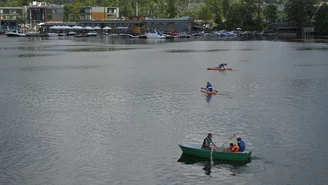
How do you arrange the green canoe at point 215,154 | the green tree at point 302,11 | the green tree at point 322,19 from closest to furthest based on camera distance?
the green canoe at point 215,154 < the green tree at point 302,11 < the green tree at point 322,19

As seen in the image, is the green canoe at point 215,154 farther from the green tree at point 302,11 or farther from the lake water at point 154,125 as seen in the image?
the green tree at point 302,11

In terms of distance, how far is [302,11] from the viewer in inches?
7554

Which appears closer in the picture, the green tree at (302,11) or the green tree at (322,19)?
the green tree at (302,11)

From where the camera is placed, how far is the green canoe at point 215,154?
3175 centimetres

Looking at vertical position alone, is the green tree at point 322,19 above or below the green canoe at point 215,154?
above

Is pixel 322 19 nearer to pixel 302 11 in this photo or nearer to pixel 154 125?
pixel 302 11

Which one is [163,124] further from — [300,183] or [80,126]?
[300,183]

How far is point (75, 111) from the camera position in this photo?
155 ft

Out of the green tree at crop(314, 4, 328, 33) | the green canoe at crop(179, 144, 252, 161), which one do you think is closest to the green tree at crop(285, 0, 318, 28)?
the green tree at crop(314, 4, 328, 33)

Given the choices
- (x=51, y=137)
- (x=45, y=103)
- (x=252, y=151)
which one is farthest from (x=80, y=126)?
(x=252, y=151)

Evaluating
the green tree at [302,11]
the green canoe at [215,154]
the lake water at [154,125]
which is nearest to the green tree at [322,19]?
the green tree at [302,11]

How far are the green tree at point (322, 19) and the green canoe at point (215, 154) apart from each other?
16994cm

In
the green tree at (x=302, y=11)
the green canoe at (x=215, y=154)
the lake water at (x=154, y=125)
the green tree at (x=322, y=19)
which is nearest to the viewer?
the lake water at (x=154, y=125)

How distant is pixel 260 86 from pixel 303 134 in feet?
80.8
